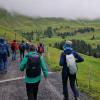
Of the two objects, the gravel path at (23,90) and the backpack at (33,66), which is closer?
the backpack at (33,66)

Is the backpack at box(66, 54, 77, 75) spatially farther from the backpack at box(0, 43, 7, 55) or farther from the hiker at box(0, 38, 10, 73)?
the backpack at box(0, 43, 7, 55)

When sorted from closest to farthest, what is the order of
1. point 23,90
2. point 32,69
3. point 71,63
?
point 32,69, point 71,63, point 23,90

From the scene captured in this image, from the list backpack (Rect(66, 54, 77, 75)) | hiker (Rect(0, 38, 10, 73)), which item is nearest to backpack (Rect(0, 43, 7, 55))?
hiker (Rect(0, 38, 10, 73))

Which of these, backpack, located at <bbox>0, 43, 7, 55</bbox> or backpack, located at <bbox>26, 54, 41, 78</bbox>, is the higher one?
backpack, located at <bbox>26, 54, 41, 78</bbox>

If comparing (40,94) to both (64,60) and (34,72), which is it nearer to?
(64,60)

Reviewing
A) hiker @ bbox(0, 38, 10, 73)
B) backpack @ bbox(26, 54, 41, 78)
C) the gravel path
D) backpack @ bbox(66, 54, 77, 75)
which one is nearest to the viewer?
backpack @ bbox(26, 54, 41, 78)

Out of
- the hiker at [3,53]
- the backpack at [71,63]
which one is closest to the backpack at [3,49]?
the hiker at [3,53]

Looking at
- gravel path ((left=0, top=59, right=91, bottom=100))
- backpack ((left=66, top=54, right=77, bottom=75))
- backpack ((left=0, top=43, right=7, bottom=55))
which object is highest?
backpack ((left=66, top=54, right=77, bottom=75))

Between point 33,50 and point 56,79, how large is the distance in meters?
10.3

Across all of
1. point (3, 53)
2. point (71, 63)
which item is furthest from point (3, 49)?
point (71, 63)

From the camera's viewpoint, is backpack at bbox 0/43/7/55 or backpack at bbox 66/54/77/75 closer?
backpack at bbox 66/54/77/75

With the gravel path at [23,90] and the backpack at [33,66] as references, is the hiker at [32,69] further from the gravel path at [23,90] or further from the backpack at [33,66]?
the gravel path at [23,90]

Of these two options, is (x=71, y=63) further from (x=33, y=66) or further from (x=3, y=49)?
(x=3, y=49)

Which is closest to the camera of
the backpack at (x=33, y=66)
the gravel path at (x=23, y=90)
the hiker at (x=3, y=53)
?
the backpack at (x=33, y=66)
